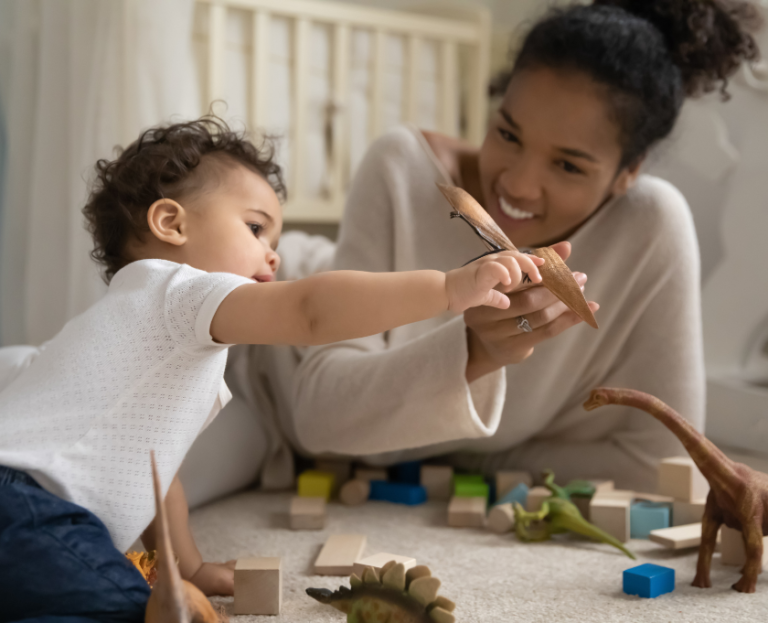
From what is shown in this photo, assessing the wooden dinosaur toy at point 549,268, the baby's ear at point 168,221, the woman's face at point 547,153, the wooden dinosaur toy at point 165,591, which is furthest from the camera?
the woman's face at point 547,153

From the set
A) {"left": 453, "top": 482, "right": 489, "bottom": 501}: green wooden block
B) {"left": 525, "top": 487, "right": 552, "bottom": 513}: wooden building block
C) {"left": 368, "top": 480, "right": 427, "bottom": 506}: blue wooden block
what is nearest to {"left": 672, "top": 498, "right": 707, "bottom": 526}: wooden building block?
{"left": 525, "top": 487, "right": 552, "bottom": 513}: wooden building block

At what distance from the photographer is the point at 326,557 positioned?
866mm

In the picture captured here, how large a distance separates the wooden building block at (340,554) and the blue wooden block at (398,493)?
0.76 feet

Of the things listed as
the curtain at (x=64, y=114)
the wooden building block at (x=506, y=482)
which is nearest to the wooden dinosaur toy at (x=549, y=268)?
the wooden building block at (x=506, y=482)

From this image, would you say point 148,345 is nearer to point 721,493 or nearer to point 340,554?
point 340,554

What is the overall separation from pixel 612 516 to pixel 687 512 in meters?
0.11

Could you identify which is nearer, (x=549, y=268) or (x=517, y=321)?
(x=549, y=268)

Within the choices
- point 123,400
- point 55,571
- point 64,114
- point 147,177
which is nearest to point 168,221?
point 147,177

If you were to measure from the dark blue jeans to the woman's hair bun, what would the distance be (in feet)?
3.44

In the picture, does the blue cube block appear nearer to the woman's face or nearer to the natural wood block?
the natural wood block

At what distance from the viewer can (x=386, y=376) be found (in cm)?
102

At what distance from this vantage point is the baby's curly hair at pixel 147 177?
0.78 m

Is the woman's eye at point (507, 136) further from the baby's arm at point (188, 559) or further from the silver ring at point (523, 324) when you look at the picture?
the baby's arm at point (188, 559)

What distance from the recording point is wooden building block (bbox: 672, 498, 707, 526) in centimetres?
99
